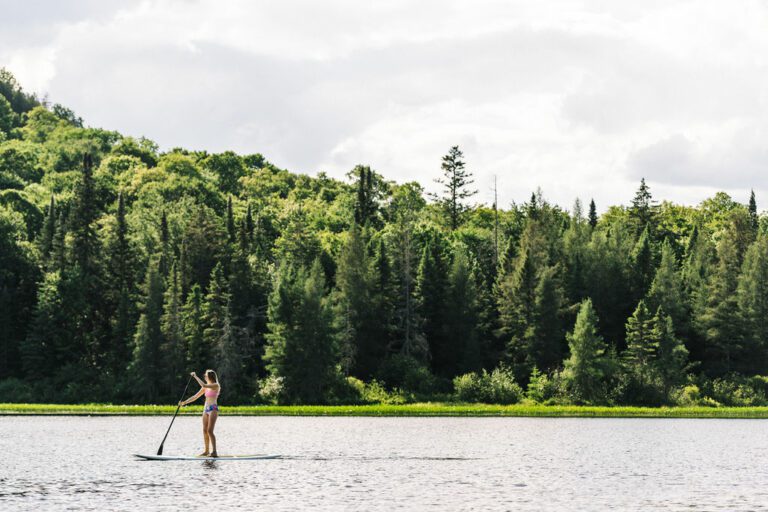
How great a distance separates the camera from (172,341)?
12988 centimetres

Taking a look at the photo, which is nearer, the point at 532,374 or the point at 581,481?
the point at 581,481

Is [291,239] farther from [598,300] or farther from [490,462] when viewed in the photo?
[490,462]

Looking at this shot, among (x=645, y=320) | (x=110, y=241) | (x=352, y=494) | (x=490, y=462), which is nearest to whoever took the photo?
(x=352, y=494)

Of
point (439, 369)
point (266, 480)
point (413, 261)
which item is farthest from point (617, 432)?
point (413, 261)

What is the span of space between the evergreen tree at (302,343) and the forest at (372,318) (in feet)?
0.70

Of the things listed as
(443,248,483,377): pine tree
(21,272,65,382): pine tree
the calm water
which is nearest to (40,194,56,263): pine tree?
(21,272,65,382): pine tree

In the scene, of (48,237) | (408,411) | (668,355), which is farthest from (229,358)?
(668,355)

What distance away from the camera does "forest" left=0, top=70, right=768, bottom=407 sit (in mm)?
129000

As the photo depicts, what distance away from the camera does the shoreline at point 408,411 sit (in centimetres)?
11231

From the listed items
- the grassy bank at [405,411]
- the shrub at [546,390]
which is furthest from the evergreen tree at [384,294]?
the shrub at [546,390]

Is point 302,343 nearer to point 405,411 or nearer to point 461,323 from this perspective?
point 405,411

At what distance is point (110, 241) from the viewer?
14925cm

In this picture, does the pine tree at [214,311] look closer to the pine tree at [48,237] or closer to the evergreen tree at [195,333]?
the evergreen tree at [195,333]

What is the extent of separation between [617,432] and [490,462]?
3345cm
